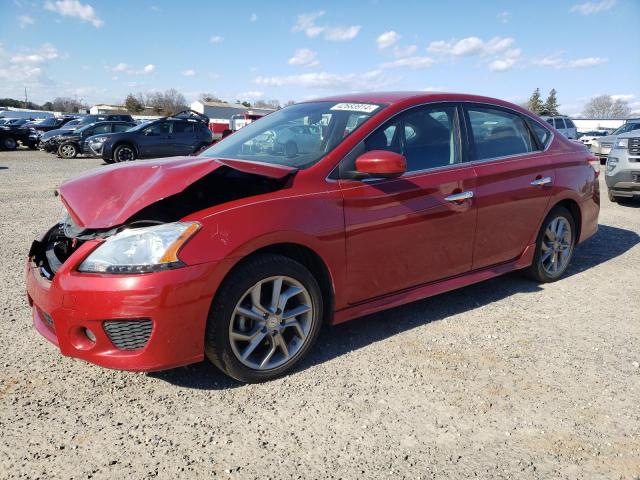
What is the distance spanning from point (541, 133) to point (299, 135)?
7.89 feet

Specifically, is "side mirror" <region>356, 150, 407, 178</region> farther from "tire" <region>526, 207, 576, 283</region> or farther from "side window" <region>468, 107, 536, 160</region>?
"tire" <region>526, 207, 576, 283</region>

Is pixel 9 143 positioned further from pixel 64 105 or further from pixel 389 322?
pixel 64 105

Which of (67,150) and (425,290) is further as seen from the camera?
(67,150)

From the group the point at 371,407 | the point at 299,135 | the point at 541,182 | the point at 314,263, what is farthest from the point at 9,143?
the point at 371,407

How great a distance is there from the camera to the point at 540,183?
4.31 meters

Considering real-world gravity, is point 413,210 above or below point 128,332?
above

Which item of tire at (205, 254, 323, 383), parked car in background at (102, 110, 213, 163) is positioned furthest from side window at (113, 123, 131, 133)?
tire at (205, 254, 323, 383)

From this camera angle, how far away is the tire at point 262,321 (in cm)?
267

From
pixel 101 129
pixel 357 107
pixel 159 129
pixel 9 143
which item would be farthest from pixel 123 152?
pixel 357 107

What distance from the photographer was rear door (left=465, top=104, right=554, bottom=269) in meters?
3.89

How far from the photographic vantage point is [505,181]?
13.2 feet

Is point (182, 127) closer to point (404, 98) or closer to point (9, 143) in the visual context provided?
point (9, 143)

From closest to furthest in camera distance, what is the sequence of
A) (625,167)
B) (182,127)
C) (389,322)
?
1. (389,322)
2. (625,167)
3. (182,127)

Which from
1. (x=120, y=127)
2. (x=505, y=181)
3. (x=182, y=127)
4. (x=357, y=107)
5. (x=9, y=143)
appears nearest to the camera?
(x=357, y=107)
